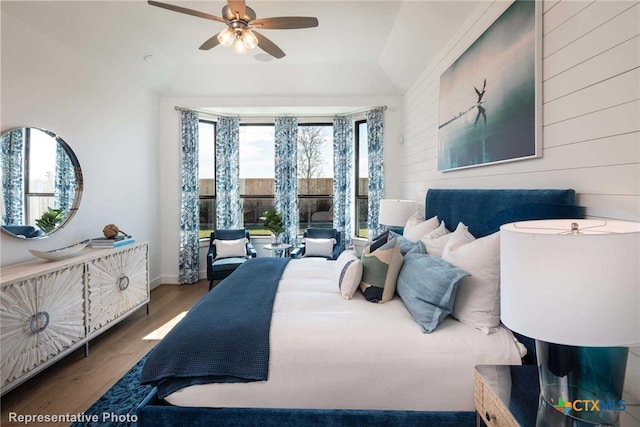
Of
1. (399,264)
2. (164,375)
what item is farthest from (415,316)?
(164,375)

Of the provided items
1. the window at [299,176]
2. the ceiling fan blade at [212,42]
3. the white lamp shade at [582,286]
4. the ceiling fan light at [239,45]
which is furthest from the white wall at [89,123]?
the white lamp shade at [582,286]

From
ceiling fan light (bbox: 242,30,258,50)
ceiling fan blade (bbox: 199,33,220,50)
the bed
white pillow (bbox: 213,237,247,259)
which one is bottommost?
the bed

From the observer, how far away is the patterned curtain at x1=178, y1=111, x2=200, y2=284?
4957 mm

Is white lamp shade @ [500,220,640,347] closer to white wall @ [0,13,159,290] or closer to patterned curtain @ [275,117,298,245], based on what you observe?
white wall @ [0,13,159,290]

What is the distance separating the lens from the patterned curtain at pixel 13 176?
251 cm

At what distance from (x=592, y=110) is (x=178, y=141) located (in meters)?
5.04

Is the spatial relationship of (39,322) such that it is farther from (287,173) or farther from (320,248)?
(287,173)

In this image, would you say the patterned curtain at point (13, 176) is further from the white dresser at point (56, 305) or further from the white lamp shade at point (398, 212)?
the white lamp shade at point (398, 212)

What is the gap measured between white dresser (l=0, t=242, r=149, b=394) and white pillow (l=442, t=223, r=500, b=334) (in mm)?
2865

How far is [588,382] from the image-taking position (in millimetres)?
1029

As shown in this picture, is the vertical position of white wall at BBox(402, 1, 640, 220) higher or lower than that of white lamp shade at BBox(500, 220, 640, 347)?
higher

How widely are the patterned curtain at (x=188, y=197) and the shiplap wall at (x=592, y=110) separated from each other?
435cm

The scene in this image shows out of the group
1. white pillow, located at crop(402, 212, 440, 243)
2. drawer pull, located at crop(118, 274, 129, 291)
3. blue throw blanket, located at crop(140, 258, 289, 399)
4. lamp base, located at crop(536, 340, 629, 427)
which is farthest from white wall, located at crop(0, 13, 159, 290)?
lamp base, located at crop(536, 340, 629, 427)

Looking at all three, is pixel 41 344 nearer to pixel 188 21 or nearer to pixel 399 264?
pixel 399 264
